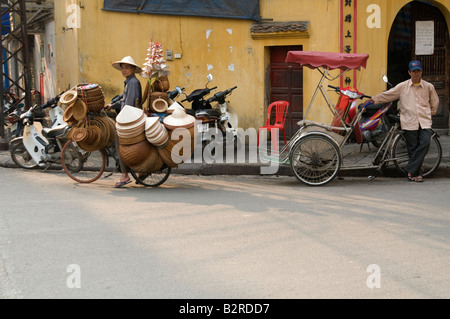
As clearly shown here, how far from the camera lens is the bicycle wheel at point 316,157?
991cm

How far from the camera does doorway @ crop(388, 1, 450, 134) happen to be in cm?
1460

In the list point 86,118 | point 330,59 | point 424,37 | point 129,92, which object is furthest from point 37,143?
point 424,37

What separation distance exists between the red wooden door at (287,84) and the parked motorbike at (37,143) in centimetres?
512

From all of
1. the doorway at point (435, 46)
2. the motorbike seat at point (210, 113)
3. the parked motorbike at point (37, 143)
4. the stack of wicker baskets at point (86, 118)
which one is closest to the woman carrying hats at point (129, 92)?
the stack of wicker baskets at point (86, 118)

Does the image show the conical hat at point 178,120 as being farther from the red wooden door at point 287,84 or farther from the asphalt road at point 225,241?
the red wooden door at point 287,84

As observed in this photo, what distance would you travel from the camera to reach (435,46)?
48.2 feet

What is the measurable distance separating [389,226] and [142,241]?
263cm

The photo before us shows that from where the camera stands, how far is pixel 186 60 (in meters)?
15.0

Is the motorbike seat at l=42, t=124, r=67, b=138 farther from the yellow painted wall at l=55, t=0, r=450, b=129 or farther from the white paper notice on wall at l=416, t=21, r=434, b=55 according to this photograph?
the white paper notice on wall at l=416, t=21, r=434, b=55

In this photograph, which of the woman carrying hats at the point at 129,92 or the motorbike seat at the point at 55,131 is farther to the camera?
the motorbike seat at the point at 55,131

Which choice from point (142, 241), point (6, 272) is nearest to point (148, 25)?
point (142, 241)
